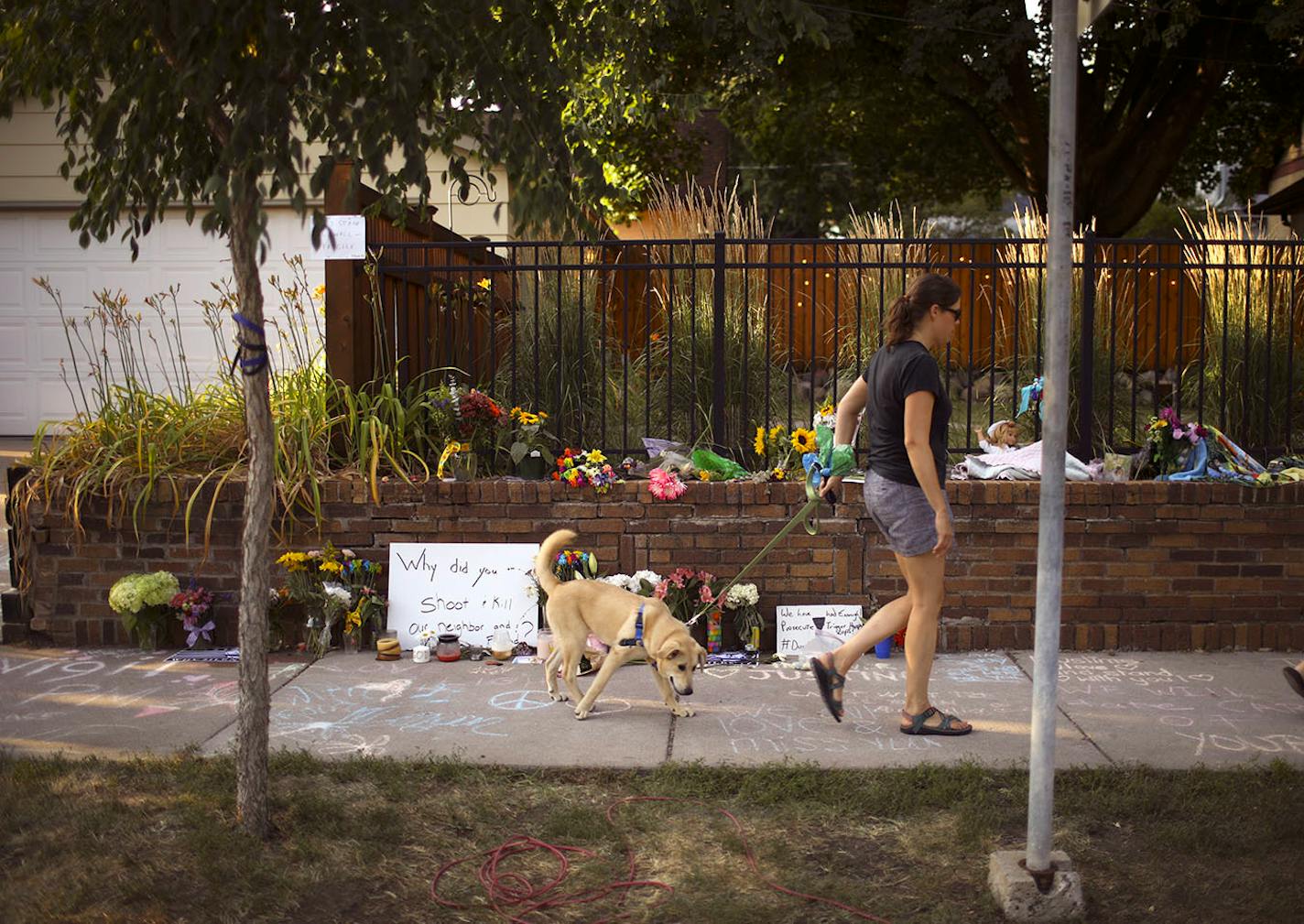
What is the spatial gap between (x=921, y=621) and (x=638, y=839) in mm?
1554

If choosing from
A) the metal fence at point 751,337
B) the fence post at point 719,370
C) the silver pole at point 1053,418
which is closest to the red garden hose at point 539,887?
the silver pole at point 1053,418

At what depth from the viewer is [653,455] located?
6984 mm

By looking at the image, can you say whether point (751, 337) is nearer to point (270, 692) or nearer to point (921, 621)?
point (921, 621)

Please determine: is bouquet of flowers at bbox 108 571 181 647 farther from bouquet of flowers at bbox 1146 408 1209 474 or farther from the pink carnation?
bouquet of flowers at bbox 1146 408 1209 474

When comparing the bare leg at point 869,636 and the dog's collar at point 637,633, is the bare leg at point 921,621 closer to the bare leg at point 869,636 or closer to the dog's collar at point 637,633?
the bare leg at point 869,636

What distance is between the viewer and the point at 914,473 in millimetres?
4809

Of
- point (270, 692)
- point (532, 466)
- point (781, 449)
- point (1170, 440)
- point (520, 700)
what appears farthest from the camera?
point (781, 449)

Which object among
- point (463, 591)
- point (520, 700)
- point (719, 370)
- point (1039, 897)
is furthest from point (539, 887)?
point (719, 370)

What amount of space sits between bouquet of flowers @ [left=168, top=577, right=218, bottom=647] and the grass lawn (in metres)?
1.71

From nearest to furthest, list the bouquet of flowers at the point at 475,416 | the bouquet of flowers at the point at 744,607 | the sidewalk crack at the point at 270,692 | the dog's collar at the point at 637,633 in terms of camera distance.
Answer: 1. the sidewalk crack at the point at 270,692
2. the dog's collar at the point at 637,633
3. the bouquet of flowers at the point at 744,607
4. the bouquet of flowers at the point at 475,416

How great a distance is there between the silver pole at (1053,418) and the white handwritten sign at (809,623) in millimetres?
2853

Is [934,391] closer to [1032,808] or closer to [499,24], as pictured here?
[1032,808]

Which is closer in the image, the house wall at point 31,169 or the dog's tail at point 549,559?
the dog's tail at point 549,559

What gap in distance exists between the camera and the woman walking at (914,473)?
4676 mm
